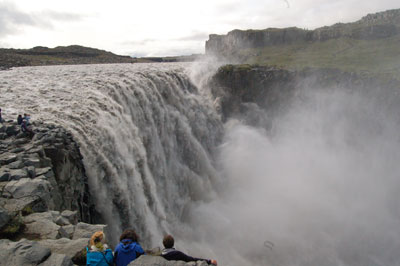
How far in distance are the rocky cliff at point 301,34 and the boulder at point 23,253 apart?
86.1m

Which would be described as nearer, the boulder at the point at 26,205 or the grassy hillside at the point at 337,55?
the boulder at the point at 26,205

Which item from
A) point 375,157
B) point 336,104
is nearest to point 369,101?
point 336,104

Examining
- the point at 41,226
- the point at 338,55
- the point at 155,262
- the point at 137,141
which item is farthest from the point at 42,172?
the point at 338,55

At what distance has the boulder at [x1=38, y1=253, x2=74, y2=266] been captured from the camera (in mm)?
6197

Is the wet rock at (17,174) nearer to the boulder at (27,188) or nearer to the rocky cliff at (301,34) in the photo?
the boulder at (27,188)

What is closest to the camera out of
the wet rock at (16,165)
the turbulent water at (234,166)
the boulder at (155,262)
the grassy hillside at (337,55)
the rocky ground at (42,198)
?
the boulder at (155,262)

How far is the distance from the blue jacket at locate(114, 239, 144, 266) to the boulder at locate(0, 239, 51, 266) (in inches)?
68.3

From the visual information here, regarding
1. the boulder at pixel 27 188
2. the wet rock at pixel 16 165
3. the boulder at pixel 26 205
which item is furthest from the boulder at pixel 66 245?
the wet rock at pixel 16 165

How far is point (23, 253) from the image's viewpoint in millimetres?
6391

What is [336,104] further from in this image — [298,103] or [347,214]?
[347,214]

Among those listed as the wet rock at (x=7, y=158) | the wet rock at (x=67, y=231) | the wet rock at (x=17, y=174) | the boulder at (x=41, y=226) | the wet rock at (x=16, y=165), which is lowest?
the wet rock at (x=67, y=231)

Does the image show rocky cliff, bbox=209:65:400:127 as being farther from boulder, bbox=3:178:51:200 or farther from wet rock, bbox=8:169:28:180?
boulder, bbox=3:178:51:200

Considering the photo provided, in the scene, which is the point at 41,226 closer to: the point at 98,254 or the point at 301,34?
the point at 98,254

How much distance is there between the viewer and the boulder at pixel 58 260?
620 cm
